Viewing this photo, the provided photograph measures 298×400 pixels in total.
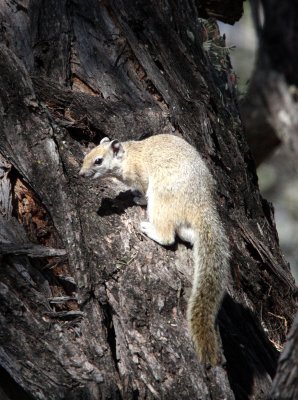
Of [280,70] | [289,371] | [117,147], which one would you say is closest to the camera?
[280,70]

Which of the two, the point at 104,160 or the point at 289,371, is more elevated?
the point at 289,371

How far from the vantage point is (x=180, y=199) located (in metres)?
5.29

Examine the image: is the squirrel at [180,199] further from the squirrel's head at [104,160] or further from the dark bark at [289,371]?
the dark bark at [289,371]

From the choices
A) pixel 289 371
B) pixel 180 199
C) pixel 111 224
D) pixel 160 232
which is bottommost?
pixel 111 224

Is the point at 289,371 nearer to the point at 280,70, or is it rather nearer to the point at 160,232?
the point at 280,70

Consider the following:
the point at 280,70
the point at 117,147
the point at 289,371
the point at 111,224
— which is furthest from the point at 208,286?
the point at 280,70

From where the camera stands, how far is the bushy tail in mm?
4309

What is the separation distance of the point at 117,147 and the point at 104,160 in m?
0.29

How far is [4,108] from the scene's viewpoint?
5.23 m

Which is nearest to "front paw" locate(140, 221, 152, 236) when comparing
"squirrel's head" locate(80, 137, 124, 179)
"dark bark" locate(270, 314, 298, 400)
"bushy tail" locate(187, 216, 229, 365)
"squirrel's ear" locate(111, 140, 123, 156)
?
"bushy tail" locate(187, 216, 229, 365)

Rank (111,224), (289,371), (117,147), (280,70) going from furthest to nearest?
(117,147) < (111,224) < (289,371) < (280,70)

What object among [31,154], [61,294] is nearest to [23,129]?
[31,154]

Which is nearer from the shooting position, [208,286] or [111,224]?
[208,286]

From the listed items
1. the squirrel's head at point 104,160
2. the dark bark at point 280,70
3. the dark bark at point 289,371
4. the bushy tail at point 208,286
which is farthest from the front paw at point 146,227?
the dark bark at point 280,70
